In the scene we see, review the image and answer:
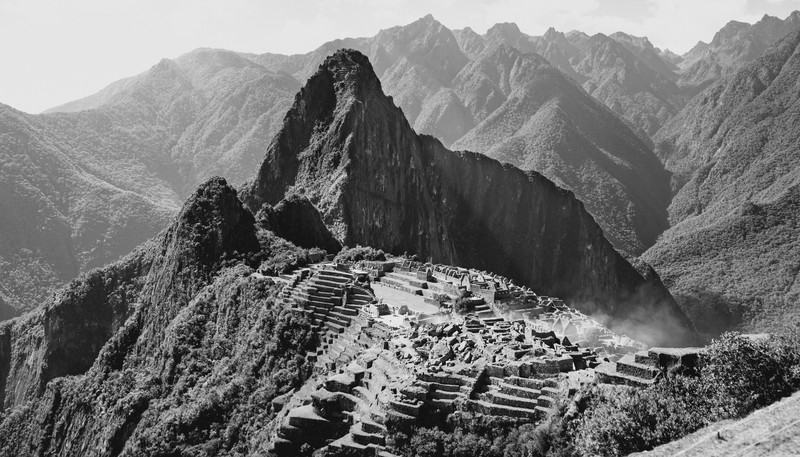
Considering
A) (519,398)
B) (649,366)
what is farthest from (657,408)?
(519,398)

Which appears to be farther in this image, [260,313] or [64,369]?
[64,369]

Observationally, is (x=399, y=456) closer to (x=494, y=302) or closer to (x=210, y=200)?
(x=494, y=302)

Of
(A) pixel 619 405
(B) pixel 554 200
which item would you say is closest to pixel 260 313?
(A) pixel 619 405

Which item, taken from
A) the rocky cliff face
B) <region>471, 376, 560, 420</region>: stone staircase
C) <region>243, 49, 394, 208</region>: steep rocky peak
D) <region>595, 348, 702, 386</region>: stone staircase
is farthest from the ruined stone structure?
<region>243, 49, 394, 208</region>: steep rocky peak

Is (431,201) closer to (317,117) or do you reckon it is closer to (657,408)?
(317,117)

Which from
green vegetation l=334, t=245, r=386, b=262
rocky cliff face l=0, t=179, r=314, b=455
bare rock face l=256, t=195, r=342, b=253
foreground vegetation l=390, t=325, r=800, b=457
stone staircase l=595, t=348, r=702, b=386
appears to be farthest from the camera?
bare rock face l=256, t=195, r=342, b=253

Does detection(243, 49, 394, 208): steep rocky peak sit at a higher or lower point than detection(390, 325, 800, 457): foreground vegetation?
higher

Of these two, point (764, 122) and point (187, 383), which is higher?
point (764, 122)

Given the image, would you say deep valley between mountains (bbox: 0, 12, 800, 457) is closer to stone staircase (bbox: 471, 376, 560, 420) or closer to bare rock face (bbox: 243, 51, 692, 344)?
stone staircase (bbox: 471, 376, 560, 420)
